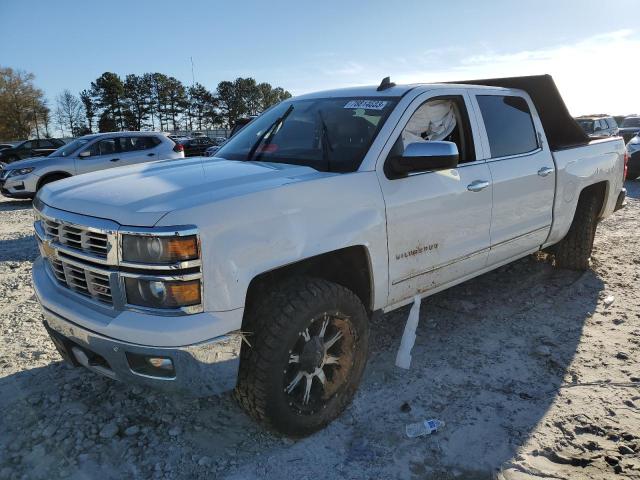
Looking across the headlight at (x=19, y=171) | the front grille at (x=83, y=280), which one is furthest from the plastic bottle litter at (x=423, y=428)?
the headlight at (x=19, y=171)

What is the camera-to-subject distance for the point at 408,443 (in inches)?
102

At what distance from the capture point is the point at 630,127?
829 inches

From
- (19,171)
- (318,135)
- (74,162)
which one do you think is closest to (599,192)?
(318,135)

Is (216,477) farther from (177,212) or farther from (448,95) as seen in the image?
(448,95)

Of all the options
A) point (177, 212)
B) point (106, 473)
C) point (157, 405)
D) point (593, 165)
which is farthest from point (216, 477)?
point (593, 165)

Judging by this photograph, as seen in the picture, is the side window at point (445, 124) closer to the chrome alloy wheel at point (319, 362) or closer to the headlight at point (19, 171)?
the chrome alloy wheel at point (319, 362)

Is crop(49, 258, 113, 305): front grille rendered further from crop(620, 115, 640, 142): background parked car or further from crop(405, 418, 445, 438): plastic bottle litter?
crop(620, 115, 640, 142): background parked car

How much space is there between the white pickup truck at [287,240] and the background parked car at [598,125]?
49.6 ft

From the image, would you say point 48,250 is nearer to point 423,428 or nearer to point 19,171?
point 423,428

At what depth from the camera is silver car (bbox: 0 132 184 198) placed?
11.4 m

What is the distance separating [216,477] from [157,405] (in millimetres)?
Answer: 761

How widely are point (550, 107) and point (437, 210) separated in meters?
2.57

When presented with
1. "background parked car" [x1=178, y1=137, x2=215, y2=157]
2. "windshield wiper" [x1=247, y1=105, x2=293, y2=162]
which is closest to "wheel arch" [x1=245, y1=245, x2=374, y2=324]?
"windshield wiper" [x1=247, y1=105, x2=293, y2=162]

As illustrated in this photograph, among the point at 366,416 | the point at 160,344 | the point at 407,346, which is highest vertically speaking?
the point at 160,344
